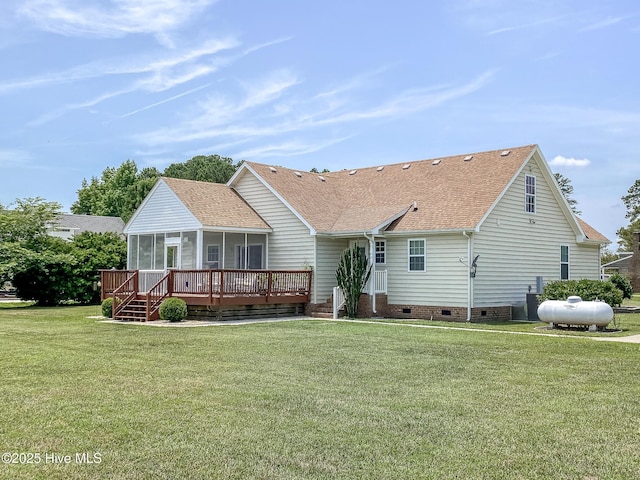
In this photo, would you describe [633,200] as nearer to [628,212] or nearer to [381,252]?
[628,212]

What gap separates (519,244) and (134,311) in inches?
550

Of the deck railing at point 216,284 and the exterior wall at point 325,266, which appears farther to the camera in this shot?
the exterior wall at point 325,266

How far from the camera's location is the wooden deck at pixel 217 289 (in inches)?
820

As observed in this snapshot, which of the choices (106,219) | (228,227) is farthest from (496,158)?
(106,219)

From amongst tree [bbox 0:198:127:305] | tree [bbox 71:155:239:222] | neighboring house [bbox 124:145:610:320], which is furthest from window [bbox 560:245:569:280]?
tree [bbox 71:155:239:222]

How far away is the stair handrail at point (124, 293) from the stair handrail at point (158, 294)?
0.91 m

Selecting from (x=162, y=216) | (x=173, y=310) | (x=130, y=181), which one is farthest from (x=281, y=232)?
(x=130, y=181)

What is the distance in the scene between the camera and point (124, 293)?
888 inches

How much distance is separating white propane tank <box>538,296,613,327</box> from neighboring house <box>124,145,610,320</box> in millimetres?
3409

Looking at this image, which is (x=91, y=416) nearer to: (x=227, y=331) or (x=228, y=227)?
(x=227, y=331)

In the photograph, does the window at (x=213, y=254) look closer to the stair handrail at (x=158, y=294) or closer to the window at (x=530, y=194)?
the stair handrail at (x=158, y=294)

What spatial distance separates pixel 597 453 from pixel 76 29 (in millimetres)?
16322

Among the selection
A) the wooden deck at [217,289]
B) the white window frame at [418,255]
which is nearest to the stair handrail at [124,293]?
the wooden deck at [217,289]

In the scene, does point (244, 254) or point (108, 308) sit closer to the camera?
point (108, 308)
